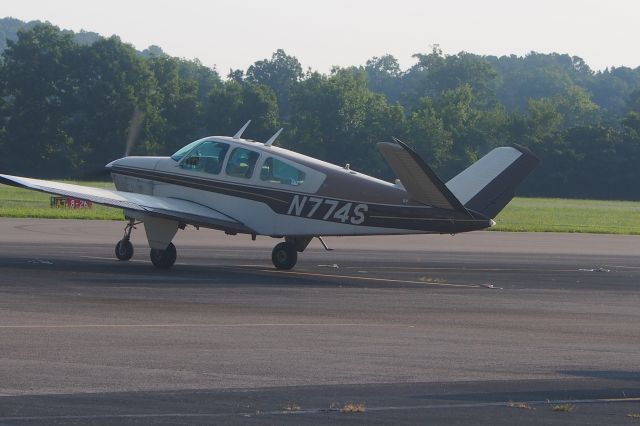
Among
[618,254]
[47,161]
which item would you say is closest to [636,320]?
[618,254]

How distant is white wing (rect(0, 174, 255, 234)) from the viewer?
23516mm

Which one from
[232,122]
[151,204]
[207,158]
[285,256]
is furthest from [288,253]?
[232,122]

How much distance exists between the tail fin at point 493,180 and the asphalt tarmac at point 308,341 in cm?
162

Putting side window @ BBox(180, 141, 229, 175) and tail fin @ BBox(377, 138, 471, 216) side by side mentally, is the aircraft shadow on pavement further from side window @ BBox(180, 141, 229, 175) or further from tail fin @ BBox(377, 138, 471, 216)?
side window @ BBox(180, 141, 229, 175)

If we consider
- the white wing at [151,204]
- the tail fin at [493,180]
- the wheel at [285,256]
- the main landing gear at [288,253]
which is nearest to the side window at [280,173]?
the white wing at [151,204]

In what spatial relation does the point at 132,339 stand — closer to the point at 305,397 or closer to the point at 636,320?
the point at 305,397

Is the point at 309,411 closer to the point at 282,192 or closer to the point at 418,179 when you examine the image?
the point at 418,179

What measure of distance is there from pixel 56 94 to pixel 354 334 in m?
69.5

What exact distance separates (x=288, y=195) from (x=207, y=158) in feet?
6.77

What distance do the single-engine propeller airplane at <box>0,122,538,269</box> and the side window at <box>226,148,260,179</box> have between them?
20mm

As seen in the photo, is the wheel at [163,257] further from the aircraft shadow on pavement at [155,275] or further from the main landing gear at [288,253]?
the main landing gear at [288,253]

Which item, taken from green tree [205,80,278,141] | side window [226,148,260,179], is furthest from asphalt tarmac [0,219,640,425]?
green tree [205,80,278,141]

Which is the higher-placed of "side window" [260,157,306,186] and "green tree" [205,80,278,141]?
"side window" [260,157,306,186]

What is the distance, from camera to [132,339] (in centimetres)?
1453
